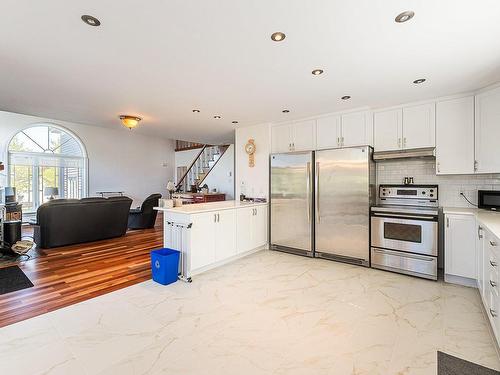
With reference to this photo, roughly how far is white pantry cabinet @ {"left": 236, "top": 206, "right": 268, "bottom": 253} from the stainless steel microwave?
10.1 feet

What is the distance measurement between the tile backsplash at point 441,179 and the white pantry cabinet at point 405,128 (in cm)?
36

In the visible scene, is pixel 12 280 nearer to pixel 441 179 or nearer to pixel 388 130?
pixel 388 130

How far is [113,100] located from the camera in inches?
145

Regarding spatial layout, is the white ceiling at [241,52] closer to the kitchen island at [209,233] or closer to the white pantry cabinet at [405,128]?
the white pantry cabinet at [405,128]

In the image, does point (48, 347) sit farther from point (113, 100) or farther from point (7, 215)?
point (7, 215)

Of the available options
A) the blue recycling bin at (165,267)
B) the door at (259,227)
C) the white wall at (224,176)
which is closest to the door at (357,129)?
the door at (259,227)

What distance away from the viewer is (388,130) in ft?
12.5

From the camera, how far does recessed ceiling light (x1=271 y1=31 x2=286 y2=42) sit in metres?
2.03

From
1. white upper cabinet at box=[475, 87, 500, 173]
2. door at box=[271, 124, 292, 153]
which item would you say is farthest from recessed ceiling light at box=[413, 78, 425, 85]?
door at box=[271, 124, 292, 153]

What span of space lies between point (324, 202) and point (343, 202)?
0.96 ft

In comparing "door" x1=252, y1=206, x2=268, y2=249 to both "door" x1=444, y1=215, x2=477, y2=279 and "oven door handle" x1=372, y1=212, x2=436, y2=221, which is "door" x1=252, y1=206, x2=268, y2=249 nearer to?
"oven door handle" x1=372, y1=212, x2=436, y2=221

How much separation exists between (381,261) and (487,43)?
2.72 m

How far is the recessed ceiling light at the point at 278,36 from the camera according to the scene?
203cm

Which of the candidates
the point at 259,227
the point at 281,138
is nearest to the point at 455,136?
the point at 281,138
